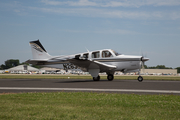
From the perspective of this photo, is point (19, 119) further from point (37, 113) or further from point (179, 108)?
point (179, 108)

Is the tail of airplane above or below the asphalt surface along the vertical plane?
above

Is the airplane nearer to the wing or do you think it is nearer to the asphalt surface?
the wing

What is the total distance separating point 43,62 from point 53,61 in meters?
1.68

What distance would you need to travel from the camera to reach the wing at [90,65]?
2183cm

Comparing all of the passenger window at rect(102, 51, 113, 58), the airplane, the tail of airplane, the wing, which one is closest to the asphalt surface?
the wing

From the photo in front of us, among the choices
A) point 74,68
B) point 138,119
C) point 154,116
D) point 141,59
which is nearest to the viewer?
point 138,119

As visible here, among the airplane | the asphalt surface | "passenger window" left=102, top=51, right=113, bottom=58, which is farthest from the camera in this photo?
"passenger window" left=102, top=51, right=113, bottom=58

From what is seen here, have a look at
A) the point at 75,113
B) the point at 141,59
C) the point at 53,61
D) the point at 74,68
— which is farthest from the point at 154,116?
the point at 53,61

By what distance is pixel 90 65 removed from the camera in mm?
22484

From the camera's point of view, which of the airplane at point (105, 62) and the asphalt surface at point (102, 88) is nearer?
the asphalt surface at point (102, 88)

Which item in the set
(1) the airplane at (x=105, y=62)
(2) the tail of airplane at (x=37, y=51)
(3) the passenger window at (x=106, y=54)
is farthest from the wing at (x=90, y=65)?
(2) the tail of airplane at (x=37, y=51)

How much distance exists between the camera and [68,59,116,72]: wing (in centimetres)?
2183

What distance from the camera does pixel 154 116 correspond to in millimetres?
5660

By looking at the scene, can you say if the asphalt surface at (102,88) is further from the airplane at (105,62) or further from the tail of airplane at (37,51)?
the tail of airplane at (37,51)
